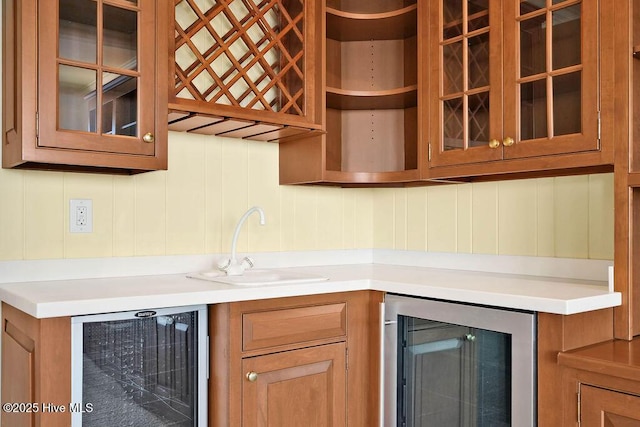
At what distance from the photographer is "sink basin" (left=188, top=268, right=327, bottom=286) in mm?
2014

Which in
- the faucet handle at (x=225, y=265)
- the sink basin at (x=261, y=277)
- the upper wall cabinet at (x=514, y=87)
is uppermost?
the upper wall cabinet at (x=514, y=87)

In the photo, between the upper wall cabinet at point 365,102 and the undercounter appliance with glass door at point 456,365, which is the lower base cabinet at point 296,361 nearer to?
the undercounter appliance with glass door at point 456,365

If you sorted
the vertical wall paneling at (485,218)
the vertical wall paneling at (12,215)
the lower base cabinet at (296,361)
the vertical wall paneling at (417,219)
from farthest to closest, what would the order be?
the vertical wall paneling at (417,219) → the vertical wall paneling at (485,218) → the vertical wall paneling at (12,215) → the lower base cabinet at (296,361)

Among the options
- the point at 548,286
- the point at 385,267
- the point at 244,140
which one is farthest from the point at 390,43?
the point at 548,286

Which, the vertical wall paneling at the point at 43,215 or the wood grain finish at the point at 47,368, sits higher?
the vertical wall paneling at the point at 43,215

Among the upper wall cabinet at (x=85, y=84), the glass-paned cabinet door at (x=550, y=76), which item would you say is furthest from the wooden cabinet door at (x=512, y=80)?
the upper wall cabinet at (x=85, y=84)

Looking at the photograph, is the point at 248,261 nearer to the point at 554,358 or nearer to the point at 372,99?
the point at 372,99

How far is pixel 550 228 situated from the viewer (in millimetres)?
2186

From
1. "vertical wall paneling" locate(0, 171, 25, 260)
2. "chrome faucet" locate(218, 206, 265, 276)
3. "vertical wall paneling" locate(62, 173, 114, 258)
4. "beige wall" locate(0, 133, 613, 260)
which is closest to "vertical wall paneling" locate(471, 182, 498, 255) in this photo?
"beige wall" locate(0, 133, 613, 260)

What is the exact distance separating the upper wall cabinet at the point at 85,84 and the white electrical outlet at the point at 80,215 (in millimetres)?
171

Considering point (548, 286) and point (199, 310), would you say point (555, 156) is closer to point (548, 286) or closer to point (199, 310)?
point (548, 286)

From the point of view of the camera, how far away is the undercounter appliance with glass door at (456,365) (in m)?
1.65

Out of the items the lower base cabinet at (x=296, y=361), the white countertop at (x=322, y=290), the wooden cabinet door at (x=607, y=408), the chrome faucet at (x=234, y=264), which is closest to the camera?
the wooden cabinet door at (x=607, y=408)

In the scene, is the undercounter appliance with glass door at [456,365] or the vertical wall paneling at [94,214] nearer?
the undercounter appliance with glass door at [456,365]
